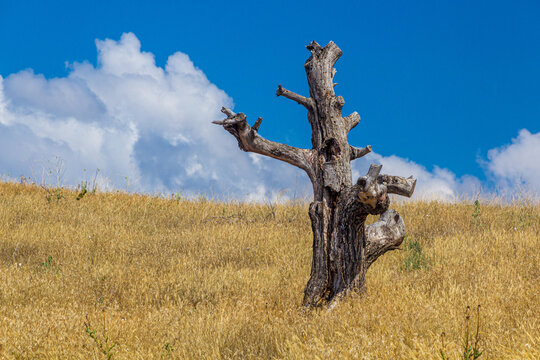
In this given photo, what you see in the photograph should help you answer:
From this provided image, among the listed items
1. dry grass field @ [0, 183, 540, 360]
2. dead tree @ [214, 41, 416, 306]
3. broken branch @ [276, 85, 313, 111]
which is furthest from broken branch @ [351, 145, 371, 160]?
dry grass field @ [0, 183, 540, 360]

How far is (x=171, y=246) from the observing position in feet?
29.9

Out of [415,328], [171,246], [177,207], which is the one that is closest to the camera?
[415,328]

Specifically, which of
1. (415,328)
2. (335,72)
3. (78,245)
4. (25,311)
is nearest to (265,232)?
(78,245)

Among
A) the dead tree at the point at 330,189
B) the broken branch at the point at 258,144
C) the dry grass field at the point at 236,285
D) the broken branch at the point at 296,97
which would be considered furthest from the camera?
the broken branch at the point at 296,97

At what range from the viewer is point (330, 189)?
560 centimetres

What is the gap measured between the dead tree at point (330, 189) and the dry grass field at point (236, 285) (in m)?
0.38

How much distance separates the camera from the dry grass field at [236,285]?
410cm

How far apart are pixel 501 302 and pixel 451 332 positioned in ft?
4.68

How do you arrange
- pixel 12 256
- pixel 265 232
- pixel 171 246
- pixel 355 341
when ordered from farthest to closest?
1. pixel 265 232
2. pixel 171 246
3. pixel 12 256
4. pixel 355 341

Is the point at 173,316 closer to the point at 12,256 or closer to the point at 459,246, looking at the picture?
the point at 12,256

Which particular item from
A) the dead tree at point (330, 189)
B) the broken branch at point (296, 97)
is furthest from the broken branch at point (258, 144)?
the broken branch at point (296, 97)

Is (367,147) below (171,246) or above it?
above

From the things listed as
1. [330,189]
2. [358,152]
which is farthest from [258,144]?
[358,152]

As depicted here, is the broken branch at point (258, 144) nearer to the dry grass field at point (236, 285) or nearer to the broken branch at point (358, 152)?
the broken branch at point (358, 152)
